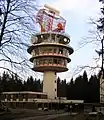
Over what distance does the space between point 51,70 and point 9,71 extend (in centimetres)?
9769

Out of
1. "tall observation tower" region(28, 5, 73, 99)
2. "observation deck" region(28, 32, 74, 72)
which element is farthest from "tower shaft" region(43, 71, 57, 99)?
"observation deck" region(28, 32, 74, 72)

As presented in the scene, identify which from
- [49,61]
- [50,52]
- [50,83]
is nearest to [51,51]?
[50,52]

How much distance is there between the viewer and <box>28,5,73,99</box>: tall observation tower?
11425 centimetres

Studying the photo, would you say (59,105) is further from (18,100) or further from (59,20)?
(59,20)

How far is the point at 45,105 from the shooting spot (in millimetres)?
116688

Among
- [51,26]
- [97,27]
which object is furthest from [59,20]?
[97,27]

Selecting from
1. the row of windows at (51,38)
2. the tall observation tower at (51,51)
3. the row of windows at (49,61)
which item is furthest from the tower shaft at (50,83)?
the row of windows at (51,38)

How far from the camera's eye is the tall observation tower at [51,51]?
114250 mm

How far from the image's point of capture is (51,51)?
116000 mm

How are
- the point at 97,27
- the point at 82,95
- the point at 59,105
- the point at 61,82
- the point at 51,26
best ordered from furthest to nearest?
1. the point at 61,82
2. the point at 82,95
3. the point at 59,105
4. the point at 51,26
5. the point at 97,27

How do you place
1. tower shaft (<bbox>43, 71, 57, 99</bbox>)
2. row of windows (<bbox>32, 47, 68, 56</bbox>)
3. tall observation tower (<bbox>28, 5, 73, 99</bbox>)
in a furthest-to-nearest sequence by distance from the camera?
tower shaft (<bbox>43, 71, 57, 99</bbox>) → row of windows (<bbox>32, 47, 68, 56</bbox>) → tall observation tower (<bbox>28, 5, 73, 99</bbox>)

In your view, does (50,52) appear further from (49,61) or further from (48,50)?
(49,61)

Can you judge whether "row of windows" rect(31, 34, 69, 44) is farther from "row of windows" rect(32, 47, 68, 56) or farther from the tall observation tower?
"row of windows" rect(32, 47, 68, 56)

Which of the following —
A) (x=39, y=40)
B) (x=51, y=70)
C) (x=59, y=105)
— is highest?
(x=39, y=40)
